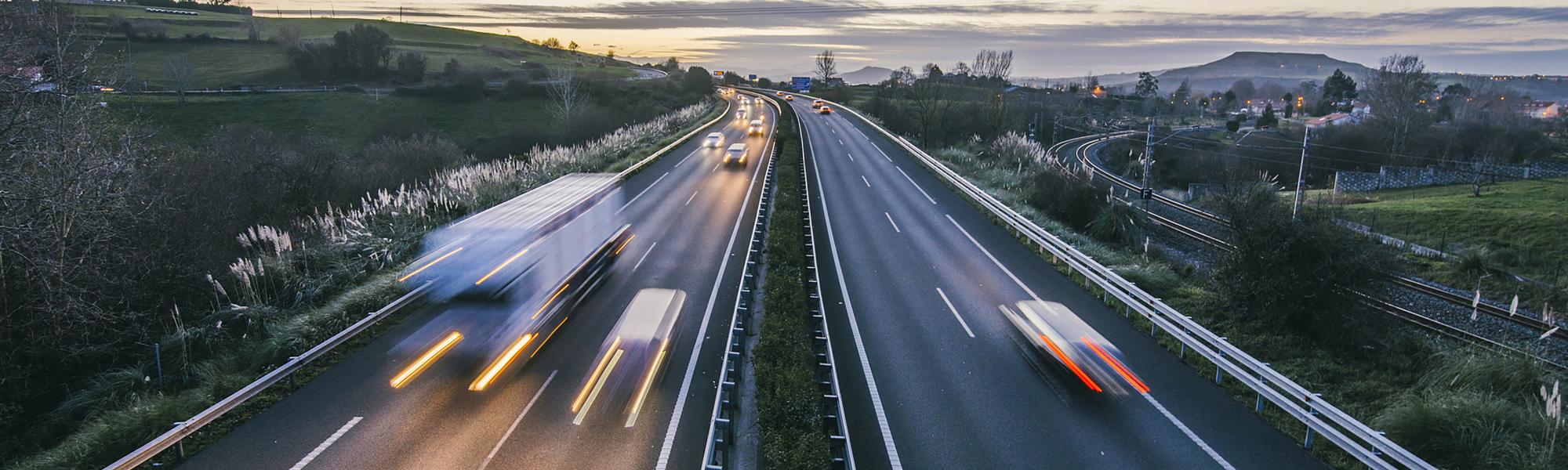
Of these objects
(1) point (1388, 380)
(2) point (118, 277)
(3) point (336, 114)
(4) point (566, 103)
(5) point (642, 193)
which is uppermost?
(4) point (566, 103)

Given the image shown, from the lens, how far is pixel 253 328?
14.5 meters

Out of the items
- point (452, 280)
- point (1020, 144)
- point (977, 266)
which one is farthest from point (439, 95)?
point (977, 266)

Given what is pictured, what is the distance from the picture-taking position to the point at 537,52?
149m

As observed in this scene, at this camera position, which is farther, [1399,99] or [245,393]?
[1399,99]

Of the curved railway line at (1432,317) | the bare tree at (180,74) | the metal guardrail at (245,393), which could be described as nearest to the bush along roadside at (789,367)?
the metal guardrail at (245,393)

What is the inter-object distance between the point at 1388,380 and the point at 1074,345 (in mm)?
4923

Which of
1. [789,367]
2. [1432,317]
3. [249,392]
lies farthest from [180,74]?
[1432,317]

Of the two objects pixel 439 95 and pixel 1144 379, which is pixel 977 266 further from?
pixel 439 95

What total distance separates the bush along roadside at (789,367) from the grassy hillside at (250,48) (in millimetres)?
46988

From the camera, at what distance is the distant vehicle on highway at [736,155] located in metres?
43.1

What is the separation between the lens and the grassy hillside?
78.2 meters

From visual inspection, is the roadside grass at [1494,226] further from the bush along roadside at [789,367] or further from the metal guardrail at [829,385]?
the bush along roadside at [789,367]

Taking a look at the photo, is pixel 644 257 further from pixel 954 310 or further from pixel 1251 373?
pixel 1251 373

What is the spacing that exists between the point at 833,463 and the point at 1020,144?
38.4 meters
